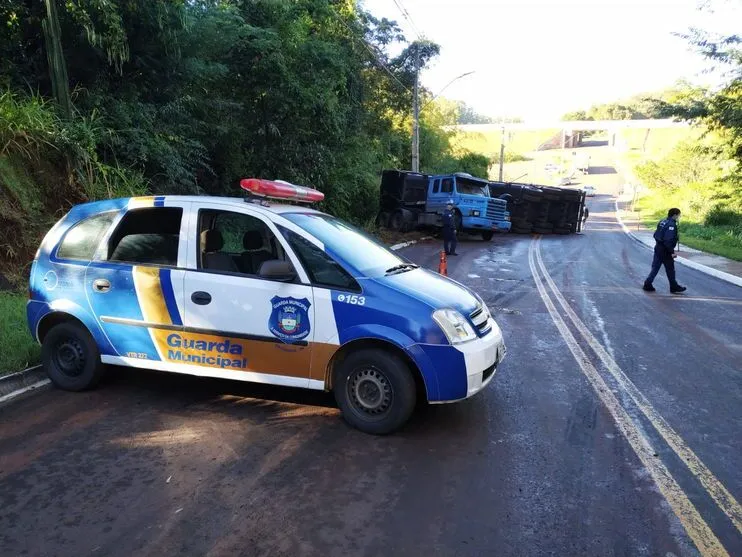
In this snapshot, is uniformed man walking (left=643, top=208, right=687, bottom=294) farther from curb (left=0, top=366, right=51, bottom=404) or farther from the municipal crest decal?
curb (left=0, top=366, right=51, bottom=404)

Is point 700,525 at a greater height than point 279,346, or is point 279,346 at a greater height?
point 279,346

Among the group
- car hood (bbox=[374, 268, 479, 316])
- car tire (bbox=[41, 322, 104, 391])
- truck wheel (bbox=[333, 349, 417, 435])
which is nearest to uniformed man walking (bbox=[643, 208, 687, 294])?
car hood (bbox=[374, 268, 479, 316])

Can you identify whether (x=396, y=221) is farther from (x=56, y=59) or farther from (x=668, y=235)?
(x=56, y=59)

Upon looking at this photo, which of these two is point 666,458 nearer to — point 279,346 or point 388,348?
point 388,348

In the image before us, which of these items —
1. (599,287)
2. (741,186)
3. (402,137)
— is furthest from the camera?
(402,137)

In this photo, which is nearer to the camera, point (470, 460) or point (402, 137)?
point (470, 460)

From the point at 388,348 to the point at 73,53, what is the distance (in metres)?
9.76

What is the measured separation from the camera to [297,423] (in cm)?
452

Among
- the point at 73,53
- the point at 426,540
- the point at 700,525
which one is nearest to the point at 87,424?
the point at 426,540

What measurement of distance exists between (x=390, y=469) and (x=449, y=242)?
14.8 m

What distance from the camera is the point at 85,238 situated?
17.1 ft

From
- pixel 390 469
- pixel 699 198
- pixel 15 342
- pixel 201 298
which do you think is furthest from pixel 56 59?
pixel 699 198

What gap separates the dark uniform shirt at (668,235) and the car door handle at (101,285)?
10.0 metres

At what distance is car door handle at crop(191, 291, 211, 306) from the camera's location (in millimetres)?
4641
